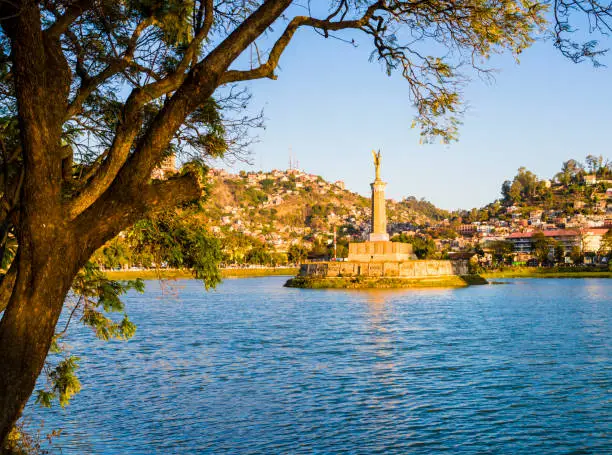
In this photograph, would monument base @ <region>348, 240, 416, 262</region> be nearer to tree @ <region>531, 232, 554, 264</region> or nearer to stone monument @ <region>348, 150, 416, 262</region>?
stone monument @ <region>348, 150, 416, 262</region>

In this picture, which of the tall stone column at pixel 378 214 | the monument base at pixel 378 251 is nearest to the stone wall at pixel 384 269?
the monument base at pixel 378 251

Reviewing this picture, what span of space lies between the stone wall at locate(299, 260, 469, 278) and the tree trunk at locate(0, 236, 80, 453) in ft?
201

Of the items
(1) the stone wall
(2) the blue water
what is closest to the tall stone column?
(1) the stone wall

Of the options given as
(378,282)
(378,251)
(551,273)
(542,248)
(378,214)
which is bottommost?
(551,273)

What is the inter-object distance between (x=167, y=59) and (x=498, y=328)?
2619 cm

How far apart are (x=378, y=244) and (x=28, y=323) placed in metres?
63.5

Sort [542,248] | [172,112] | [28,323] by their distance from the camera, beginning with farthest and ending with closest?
[542,248] < [172,112] < [28,323]

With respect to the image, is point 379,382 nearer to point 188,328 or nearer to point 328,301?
point 188,328

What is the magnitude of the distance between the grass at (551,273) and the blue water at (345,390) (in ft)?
243

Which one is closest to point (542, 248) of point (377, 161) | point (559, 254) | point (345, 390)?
point (559, 254)

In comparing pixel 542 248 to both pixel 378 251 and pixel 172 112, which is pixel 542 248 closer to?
pixel 378 251

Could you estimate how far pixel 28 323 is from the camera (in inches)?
184

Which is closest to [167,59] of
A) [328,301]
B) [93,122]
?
[93,122]

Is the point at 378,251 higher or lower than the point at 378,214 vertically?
lower
